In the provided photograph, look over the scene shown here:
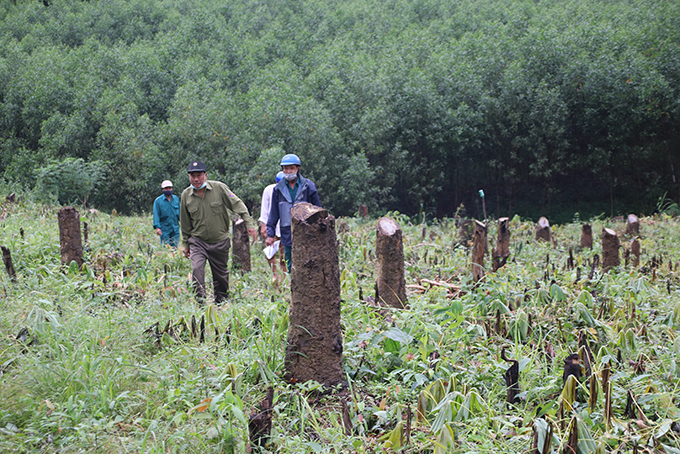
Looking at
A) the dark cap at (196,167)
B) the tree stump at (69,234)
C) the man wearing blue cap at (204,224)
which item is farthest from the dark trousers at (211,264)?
the tree stump at (69,234)

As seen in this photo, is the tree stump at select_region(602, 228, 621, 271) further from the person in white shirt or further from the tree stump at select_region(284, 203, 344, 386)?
the tree stump at select_region(284, 203, 344, 386)

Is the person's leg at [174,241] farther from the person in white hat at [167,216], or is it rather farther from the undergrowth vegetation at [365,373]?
the undergrowth vegetation at [365,373]

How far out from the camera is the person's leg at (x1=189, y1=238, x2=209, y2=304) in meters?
5.33

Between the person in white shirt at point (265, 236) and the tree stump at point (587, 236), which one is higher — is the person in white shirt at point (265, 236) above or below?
above

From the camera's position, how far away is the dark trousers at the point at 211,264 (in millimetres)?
5375

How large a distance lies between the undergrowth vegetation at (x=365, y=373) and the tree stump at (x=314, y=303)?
13 cm

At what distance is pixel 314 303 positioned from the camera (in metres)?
3.03

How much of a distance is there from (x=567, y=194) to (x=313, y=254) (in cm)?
2451

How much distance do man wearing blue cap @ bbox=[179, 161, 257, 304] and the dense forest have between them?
11.9m

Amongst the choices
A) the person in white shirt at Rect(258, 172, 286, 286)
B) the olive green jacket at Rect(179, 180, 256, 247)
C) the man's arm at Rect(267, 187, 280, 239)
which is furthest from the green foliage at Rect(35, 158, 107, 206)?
the man's arm at Rect(267, 187, 280, 239)

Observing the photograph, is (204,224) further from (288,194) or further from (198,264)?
(288,194)

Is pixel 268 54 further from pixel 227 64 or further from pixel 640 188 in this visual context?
pixel 640 188

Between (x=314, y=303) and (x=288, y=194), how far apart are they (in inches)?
109

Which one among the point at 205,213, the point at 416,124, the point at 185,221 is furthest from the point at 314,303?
the point at 416,124
